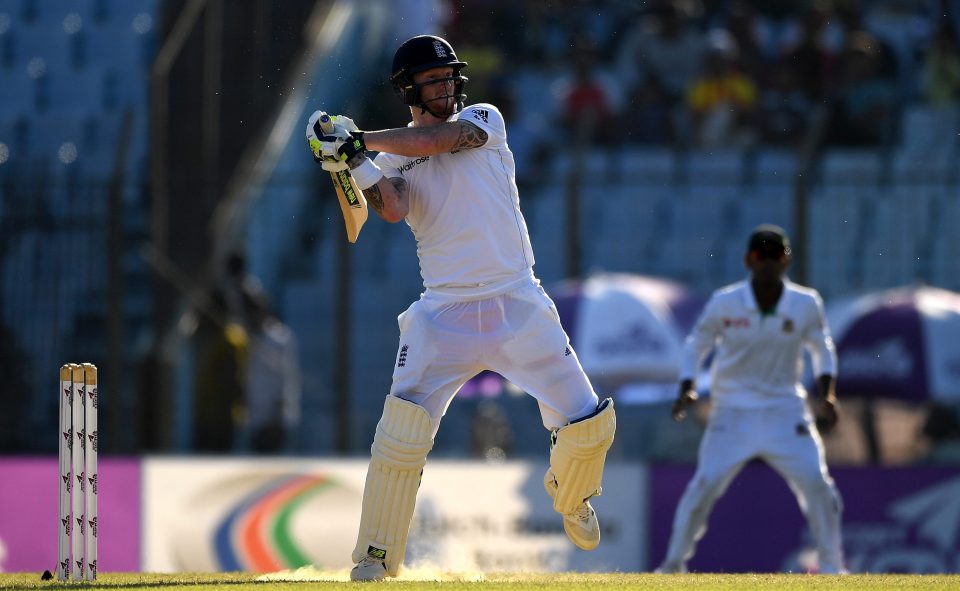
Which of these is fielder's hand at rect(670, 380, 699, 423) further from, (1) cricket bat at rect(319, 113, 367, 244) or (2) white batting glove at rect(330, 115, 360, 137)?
(2) white batting glove at rect(330, 115, 360, 137)

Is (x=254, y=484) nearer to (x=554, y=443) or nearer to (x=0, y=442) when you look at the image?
(x=0, y=442)

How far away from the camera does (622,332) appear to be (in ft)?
41.3

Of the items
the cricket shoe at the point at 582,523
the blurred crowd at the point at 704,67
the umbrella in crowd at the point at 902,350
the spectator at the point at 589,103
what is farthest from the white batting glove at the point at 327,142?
the spectator at the point at 589,103

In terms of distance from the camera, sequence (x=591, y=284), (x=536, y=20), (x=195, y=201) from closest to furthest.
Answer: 1. (x=591, y=284)
2. (x=195, y=201)
3. (x=536, y=20)

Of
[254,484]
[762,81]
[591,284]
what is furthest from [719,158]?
[254,484]

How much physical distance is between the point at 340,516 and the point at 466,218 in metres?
5.05

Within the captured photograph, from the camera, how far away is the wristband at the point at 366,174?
625 cm

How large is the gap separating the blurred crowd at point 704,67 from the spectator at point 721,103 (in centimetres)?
1

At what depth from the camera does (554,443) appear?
22.2ft

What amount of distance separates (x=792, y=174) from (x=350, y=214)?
7.68 meters

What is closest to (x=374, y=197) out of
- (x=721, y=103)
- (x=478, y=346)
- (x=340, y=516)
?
(x=478, y=346)

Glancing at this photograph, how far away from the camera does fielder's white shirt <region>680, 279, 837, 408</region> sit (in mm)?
8945

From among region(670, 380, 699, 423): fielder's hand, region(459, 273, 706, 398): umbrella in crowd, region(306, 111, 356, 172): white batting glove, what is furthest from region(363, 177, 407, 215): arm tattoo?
region(459, 273, 706, 398): umbrella in crowd

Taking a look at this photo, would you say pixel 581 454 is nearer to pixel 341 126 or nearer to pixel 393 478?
pixel 393 478
